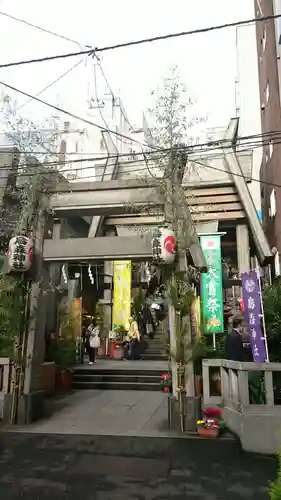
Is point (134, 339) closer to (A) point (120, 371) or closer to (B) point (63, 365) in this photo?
(A) point (120, 371)

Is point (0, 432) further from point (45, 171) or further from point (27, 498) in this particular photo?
point (45, 171)

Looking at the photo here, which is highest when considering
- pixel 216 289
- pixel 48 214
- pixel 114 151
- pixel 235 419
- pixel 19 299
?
pixel 114 151

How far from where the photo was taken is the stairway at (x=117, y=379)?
13008 millimetres

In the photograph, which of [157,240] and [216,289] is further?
[216,289]

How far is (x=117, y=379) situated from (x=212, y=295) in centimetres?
417

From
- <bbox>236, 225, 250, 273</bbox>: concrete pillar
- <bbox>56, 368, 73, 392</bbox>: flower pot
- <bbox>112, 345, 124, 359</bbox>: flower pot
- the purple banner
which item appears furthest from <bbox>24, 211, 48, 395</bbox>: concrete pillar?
<bbox>236, 225, 250, 273</bbox>: concrete pillar

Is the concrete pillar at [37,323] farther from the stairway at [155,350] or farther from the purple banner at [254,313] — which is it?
the stairway at [155,350]

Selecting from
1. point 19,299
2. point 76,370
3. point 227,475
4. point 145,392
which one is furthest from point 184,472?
point 76,370

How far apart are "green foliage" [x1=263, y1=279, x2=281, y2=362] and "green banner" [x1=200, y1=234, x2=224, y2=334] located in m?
3.17

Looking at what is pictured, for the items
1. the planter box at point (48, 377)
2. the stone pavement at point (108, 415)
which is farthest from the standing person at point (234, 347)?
the planter box at point (48, 377)

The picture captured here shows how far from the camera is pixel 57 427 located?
8.30m

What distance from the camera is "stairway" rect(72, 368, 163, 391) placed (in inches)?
512

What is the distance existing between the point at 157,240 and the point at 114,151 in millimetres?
11692

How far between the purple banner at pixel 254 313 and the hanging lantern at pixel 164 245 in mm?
2299
